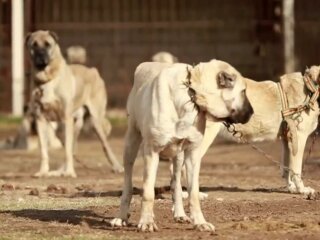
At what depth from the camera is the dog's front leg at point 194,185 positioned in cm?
915

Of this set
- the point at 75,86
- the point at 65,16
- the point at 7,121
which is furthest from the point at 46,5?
the point at 75,86

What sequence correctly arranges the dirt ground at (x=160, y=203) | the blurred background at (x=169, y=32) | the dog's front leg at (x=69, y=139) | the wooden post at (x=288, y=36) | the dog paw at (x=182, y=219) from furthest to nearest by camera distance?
the blurred background at (x=169, y=32), the wooden post at (x=288, y=36), the dog's front leg at (x=69, y=139), the dog paw at (x=182, y=219), the dirt ground at (x=160, y=203)

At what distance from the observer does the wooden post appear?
24688mm

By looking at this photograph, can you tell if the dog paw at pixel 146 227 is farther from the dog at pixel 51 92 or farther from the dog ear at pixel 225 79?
the dog at pixel 51 92

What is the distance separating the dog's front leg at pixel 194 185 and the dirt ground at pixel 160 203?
12 centimetres

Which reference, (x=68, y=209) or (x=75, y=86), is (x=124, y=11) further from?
(x=68, y=209)

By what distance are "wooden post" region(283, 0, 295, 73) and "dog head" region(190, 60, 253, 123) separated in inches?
624

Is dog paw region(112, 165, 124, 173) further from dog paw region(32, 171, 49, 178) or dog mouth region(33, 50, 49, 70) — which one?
dog mouth region(33, 50, 49, 70)

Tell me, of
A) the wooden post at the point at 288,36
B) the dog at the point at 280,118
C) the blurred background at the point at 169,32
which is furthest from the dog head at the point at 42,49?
the wooden post at the point at 288,36

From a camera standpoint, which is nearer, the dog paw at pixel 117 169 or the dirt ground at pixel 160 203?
the dirt ground at pixel 160 203

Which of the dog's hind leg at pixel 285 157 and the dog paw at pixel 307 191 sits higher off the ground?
the dog's hind leg at pixel 285 157

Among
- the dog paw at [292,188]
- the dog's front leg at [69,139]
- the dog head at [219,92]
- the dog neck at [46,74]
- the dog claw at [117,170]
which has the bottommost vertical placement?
the dog claw at [117,170]

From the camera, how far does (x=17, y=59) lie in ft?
79.5

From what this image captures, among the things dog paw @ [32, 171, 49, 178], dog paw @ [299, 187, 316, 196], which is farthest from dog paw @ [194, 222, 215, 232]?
dog paw @ [32, 171, 49, 178]
